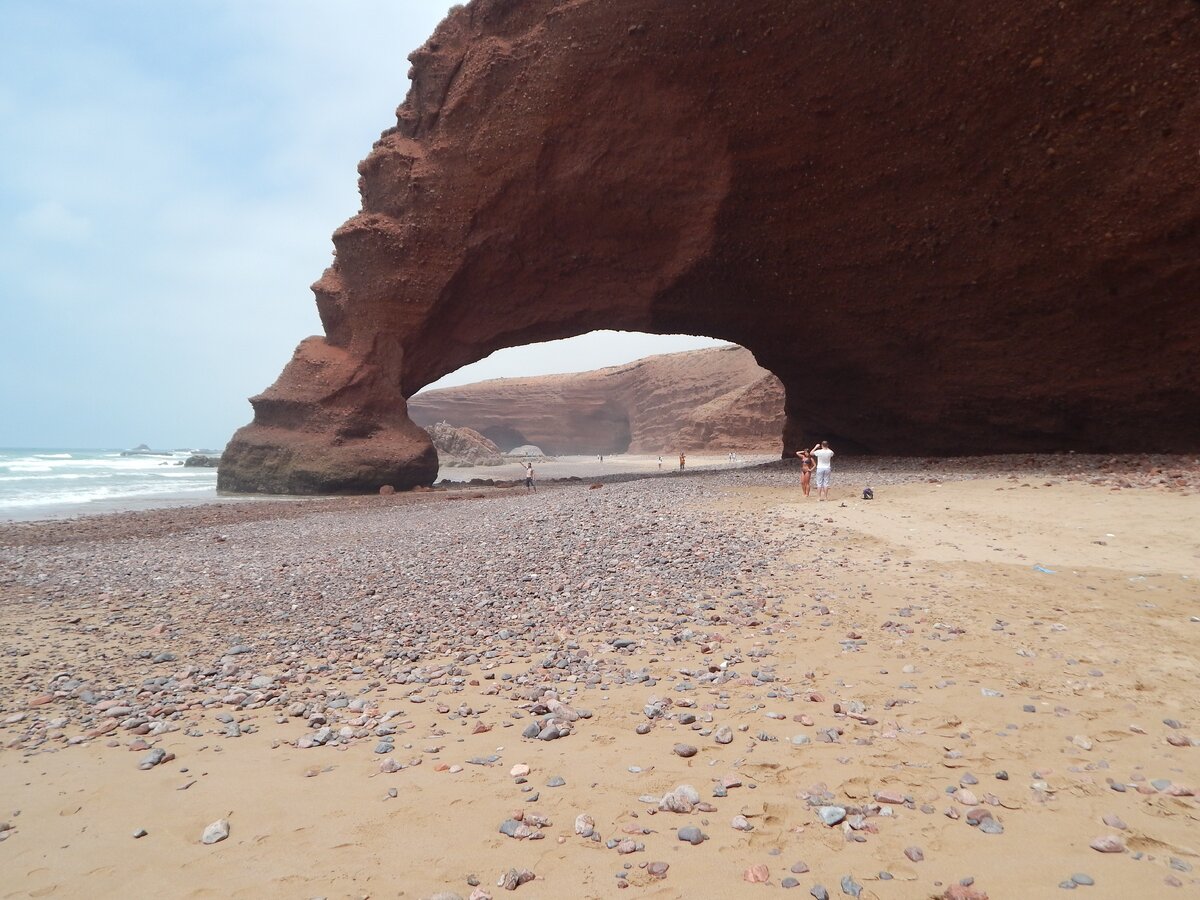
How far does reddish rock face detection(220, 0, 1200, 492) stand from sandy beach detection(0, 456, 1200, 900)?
239 inches

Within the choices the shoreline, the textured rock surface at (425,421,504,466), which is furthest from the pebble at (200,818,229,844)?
the textured rock surface at (425,421,504,466)

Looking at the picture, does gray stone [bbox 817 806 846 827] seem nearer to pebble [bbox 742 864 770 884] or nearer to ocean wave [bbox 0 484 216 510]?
pebble [bbox 742 864 770 884]

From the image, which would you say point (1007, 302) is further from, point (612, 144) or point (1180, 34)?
point (612, 144)

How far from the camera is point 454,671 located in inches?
149

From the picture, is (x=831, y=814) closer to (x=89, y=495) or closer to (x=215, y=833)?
A: (x=215, y=833)

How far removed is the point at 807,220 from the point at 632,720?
12.0 m

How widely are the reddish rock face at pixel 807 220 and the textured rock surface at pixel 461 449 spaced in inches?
876

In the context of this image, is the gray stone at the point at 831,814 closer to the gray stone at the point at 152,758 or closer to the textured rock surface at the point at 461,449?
the gray stone at the point at 152,758

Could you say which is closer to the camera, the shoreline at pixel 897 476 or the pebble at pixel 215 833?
the pebble at pixel 215 833

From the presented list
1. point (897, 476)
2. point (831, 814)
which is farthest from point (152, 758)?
point (897, 476)

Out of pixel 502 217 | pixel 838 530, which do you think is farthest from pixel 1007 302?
pixel 502 217

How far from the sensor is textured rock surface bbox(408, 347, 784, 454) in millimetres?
39031

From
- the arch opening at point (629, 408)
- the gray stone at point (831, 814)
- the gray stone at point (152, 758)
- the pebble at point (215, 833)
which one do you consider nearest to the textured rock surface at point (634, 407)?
the arch opening at point (629, 408)

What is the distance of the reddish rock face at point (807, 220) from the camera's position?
9.54 meters
